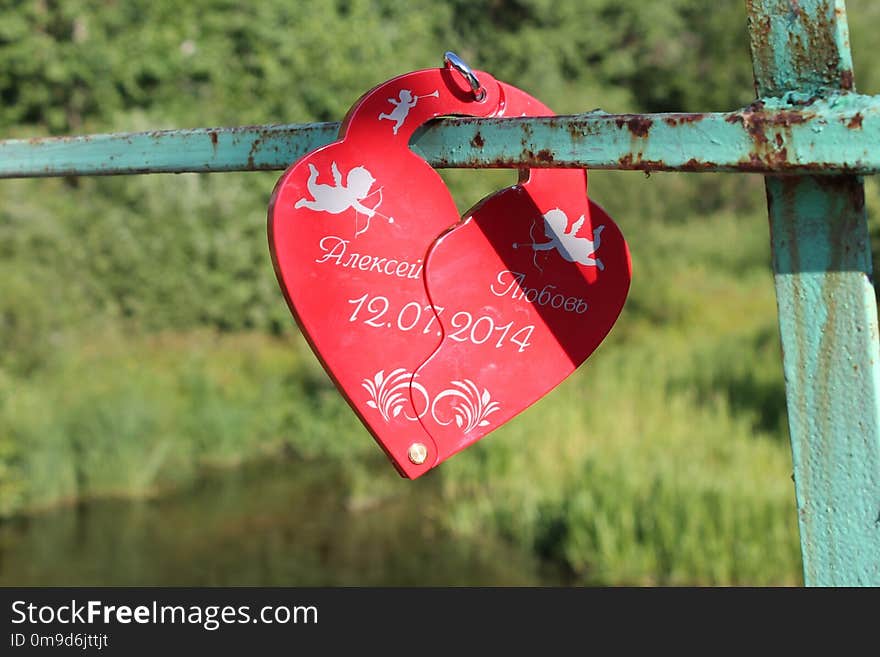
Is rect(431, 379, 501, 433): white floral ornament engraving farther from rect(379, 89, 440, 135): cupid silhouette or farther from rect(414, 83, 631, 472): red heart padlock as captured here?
rect(379, 89, 440, 135): cupid silhouette

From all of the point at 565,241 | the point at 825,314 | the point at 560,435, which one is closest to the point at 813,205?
the point at 825,314

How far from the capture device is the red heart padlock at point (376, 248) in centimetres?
72

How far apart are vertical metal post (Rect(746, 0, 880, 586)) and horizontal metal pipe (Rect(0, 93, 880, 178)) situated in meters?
0.02

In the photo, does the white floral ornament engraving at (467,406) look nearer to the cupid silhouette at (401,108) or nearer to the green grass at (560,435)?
the cupid silhouette at (401,108)

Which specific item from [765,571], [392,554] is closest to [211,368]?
[392,554]

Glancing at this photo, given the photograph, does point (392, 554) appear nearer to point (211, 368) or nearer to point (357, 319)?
point (211, 368)

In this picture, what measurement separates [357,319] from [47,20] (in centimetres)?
844

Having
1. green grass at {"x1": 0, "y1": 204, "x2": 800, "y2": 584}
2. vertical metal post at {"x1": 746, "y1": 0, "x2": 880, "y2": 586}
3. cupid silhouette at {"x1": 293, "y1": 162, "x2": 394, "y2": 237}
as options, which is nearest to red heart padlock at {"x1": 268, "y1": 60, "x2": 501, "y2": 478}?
cupid silhouette at {"x1": 293, "y1": 162, "x2": 394, "y2": 237}

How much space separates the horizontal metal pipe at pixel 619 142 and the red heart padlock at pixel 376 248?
0.03m

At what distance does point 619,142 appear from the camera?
2.04 ft

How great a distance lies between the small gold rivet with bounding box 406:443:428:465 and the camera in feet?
2.48

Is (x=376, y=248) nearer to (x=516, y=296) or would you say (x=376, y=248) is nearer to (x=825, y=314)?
(x=516, y=296)

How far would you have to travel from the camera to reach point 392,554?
197 inches

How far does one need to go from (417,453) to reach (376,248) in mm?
137
